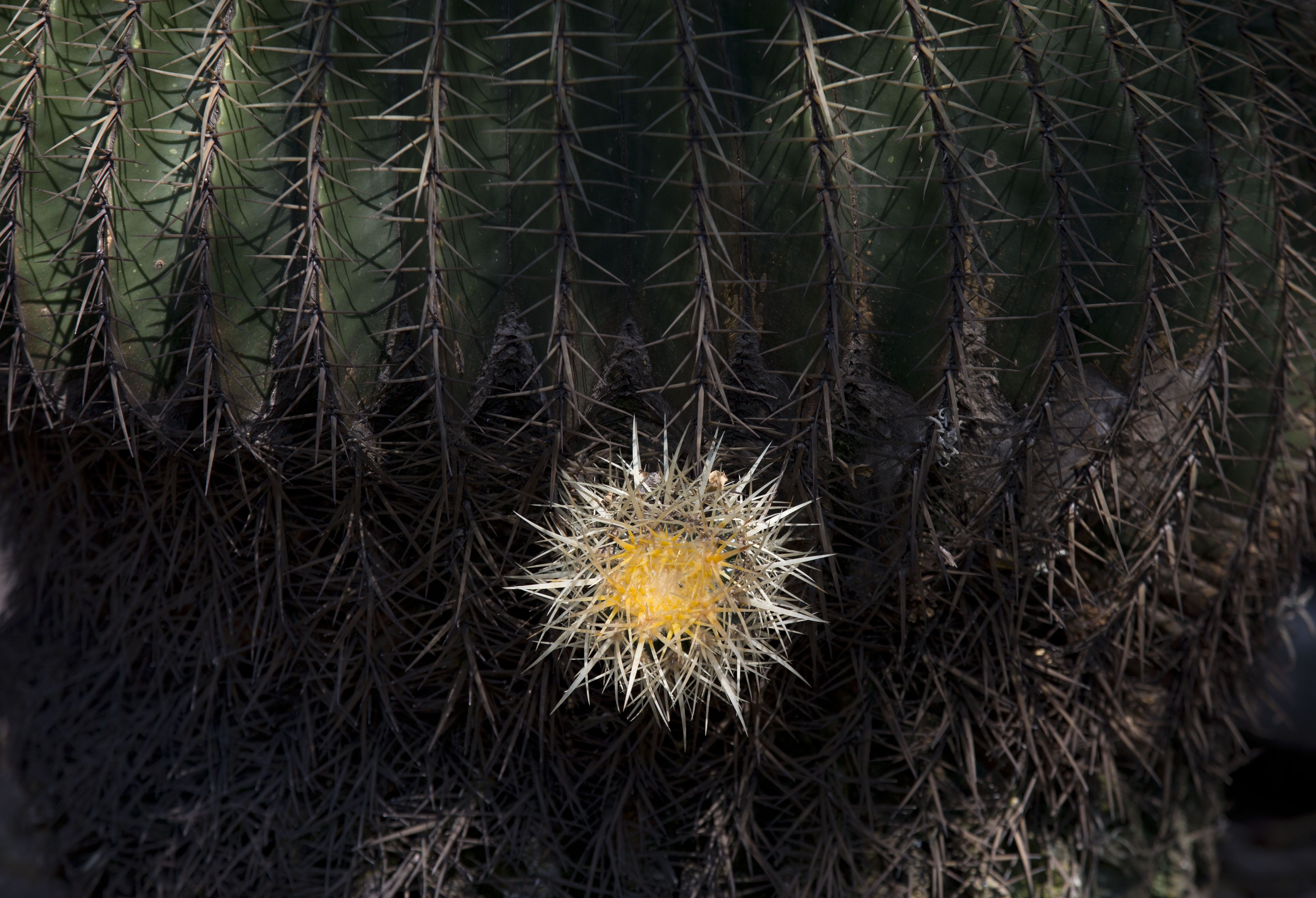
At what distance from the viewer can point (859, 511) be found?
6.31 feet

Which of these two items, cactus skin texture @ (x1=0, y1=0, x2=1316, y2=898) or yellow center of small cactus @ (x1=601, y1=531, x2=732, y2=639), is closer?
yellow center of small cactus @ (x1=601, y1=531, x2=732, y2=639)

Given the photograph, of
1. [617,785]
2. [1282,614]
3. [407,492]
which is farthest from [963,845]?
[407,492]

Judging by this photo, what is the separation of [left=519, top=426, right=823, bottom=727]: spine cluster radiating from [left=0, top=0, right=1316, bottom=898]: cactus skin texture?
0.10 metres

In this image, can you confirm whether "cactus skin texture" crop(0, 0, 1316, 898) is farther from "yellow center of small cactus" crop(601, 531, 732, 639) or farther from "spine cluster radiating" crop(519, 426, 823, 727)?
"yellow center of small cactus" crop(601, 531, 732, 639)

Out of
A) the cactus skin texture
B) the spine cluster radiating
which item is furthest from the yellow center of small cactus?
the cactus skin texture

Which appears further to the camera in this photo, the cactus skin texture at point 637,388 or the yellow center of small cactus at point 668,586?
the cactus skin texture at point 637,388

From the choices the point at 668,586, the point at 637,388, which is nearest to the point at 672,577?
the point at 668,586

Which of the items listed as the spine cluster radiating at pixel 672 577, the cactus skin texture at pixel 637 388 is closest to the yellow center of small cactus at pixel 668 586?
the spine cluster radiating at pixel 672 577

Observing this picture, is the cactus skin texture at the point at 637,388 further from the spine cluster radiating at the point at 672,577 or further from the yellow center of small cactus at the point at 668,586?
the yellow center of small cactus at the point at 668,586

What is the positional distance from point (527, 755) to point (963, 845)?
0.99m

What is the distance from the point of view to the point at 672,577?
1671 mm

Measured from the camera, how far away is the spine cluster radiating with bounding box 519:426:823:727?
65.7 inches

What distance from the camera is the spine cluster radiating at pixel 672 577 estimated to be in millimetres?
1670

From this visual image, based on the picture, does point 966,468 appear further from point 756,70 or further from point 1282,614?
point 1282,614
